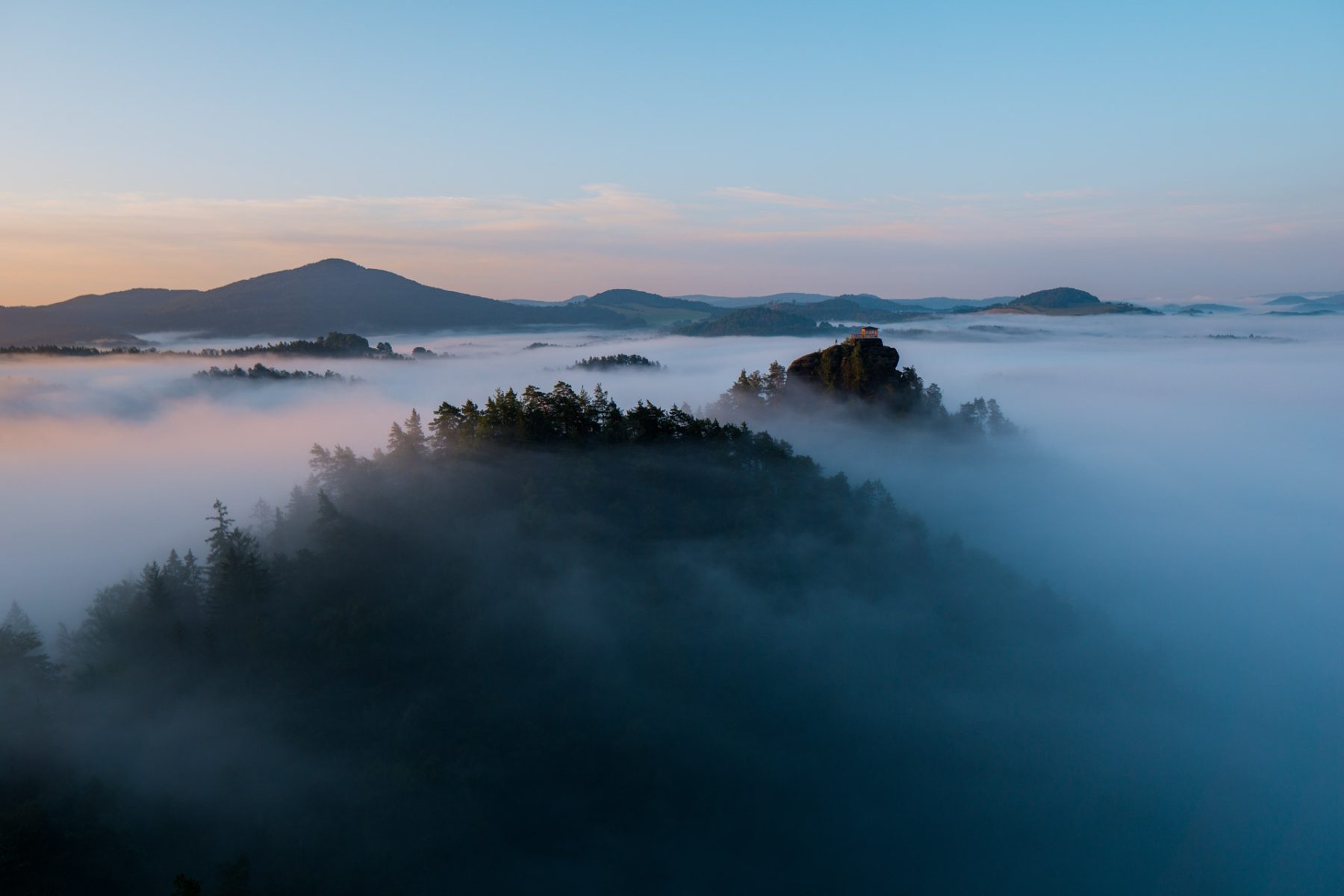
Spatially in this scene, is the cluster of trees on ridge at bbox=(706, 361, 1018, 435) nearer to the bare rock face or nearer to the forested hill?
the bare rock face

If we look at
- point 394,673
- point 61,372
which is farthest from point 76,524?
point 394,673

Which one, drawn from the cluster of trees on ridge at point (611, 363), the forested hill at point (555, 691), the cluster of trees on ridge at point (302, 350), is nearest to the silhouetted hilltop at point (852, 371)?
the forested hill at point (555, 691)

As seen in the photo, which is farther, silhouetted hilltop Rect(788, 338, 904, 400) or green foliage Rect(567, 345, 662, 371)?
green foliage Rect(567, 345, 662, 371)

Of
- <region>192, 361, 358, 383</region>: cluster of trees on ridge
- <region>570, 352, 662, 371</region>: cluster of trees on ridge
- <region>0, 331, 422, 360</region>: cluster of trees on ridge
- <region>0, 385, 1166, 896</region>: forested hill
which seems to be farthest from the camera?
<region>570, 352, 662, 371</region>: cluster of trees on ridge

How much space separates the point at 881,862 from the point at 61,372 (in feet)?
485

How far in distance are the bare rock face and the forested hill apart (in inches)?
972

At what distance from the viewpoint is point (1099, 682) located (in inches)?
3007

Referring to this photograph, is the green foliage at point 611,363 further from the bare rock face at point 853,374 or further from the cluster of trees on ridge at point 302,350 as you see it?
the bare rock face at point 853,374

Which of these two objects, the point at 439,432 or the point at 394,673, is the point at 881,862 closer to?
the point at 394,673

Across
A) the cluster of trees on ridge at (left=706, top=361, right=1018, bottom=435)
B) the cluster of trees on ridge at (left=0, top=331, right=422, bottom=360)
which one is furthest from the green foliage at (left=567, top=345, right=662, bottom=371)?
the cluster of trees on ridge at (left=706, top=361, right=1018, bottom=435)

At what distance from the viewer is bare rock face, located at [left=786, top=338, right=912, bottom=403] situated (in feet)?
307

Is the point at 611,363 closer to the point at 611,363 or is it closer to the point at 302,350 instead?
the point at 611,363

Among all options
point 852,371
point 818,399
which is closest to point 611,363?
point 818,399

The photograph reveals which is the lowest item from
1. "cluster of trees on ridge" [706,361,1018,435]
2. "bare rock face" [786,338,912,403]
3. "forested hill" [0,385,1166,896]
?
"forested hill" [0,385,1166,896]
